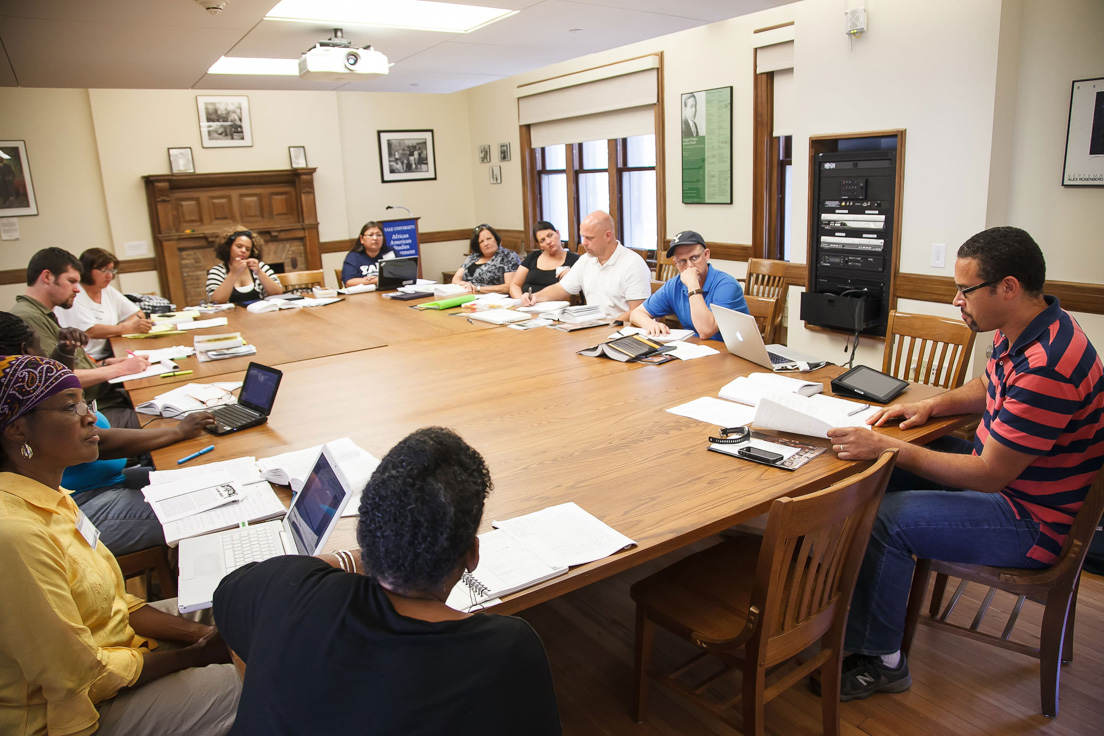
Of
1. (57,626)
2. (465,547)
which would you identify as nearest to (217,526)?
(57,626)

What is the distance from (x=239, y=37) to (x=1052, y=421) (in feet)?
13.0

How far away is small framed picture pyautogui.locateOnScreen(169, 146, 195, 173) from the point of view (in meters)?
7.47

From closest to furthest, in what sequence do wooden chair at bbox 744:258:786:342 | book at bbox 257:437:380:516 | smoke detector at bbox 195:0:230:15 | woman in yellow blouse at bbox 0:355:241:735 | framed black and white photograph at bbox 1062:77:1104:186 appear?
woman in yellow blouse at bbox 0:355:241:735
book at bbox 257:437:380:516
smoke detector at bbox 195:0:230:15
framed black and white photograph at bbox 1062:77:1104:186
wooden chair at bbox 744:258:786:342

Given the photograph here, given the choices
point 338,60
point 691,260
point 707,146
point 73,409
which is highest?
point 338,60

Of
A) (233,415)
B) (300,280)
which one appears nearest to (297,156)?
(300,280)

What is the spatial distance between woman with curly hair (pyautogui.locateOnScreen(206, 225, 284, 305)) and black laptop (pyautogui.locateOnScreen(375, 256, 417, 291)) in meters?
0.78

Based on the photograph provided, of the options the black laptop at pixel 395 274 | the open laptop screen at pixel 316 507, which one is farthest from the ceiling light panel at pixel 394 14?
the open laptop screen at pixel 316 507

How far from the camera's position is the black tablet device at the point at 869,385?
2436 mm

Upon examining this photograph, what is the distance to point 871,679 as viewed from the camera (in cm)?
209

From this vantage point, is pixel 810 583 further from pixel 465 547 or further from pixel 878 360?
pixel 878 360

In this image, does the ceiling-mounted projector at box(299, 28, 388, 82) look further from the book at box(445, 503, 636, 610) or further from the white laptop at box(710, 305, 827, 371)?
the book at box(445, 503, 636, 610)

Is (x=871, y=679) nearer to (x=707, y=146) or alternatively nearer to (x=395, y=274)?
(x=395, y=274)

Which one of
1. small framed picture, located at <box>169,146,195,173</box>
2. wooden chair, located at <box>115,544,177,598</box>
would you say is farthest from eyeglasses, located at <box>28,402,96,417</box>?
small framed picture, located at <box>169,146,195,173</box>

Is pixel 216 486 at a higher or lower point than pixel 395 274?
lower
